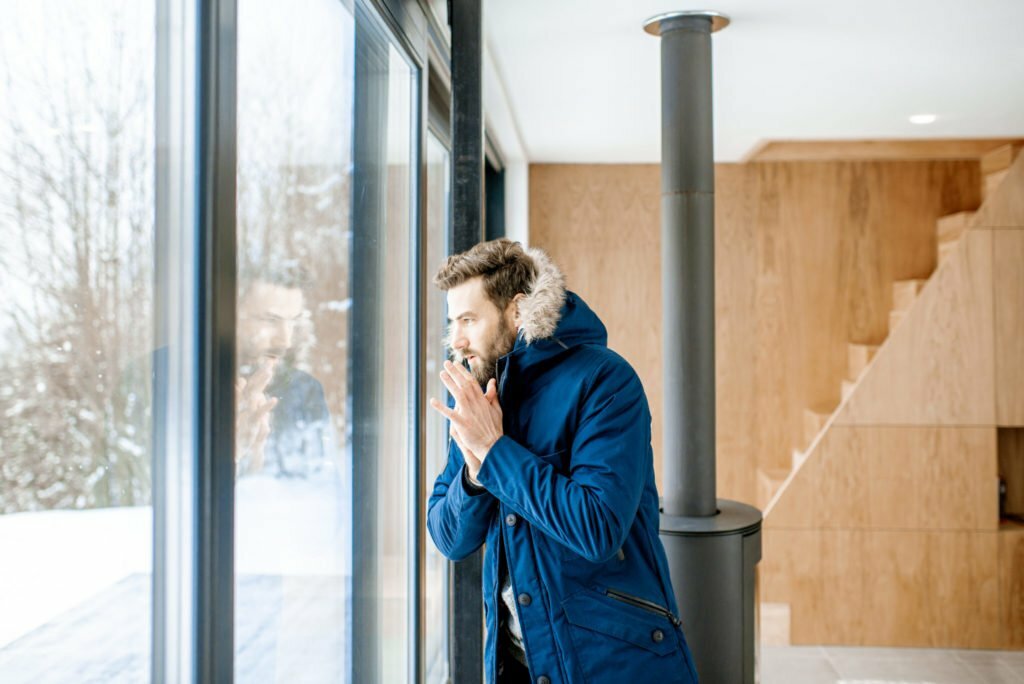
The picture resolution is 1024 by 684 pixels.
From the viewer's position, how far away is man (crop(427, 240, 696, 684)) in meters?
1.35

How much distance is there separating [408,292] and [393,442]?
38 cm

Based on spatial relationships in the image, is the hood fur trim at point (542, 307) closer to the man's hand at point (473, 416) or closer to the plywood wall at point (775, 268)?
the man's hand at point (473, 416)

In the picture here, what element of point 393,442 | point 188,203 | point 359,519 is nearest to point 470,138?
point 393,442

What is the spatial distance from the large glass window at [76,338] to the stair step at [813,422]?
14.8 ft

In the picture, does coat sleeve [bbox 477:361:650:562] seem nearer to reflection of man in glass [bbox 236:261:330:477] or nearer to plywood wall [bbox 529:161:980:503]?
reflection of man in glass [bbox 236:261:330:477]

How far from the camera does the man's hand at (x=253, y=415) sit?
1.22 meters

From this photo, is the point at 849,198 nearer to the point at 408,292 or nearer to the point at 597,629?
the point at 408,292

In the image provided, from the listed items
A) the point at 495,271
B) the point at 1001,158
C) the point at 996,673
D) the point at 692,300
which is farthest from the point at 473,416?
the point at 1001,158

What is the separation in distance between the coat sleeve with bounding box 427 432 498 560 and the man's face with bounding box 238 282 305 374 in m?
0.37

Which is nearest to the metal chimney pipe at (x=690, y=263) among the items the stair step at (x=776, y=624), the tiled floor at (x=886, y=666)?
the tiled floor at (x=886, y=666)

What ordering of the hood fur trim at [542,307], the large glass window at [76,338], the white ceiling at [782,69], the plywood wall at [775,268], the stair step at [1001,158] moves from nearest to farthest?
1. the large glass window at [76,338]
2. the hood fur trim at [542,307]
3. the white ceiling at [782,69]
4. the stair step at [1001,158]
5. the plywood wall at [775,268]

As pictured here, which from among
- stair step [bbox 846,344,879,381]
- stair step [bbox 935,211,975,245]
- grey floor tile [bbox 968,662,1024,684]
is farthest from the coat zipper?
stair step [bbox 935,211,975,245]

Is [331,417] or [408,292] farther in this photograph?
[408,292]

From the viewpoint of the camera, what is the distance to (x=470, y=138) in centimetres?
211
